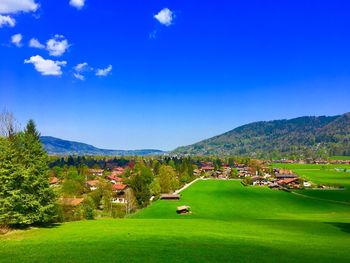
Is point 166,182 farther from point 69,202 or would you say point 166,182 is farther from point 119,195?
point 69,202

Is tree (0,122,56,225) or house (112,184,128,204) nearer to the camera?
tree (0,122,56,225)

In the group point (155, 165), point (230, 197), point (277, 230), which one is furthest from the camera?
point (155, 165)

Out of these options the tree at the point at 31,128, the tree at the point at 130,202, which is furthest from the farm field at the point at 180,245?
the tree at the point at 130,202

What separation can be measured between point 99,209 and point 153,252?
6993 centimetres

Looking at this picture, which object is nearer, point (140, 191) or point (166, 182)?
point (140, 191)

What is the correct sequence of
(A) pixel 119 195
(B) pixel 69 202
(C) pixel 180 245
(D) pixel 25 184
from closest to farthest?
(C) pixel 180 245, (D) pixel 25 184, (B) pixel 69 202, (A) pixel 119 195

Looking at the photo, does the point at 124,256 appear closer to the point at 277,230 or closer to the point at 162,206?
the point at 277,230

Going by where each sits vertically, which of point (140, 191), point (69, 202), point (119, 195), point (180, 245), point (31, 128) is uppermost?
point (31, 128)

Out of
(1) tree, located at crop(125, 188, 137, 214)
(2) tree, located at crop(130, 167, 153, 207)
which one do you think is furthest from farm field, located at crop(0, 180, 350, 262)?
(2) tree, located at crop(130, 167, 153, 207)

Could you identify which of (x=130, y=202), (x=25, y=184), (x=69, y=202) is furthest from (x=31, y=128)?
(x=130, y=202)

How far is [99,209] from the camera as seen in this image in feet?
301

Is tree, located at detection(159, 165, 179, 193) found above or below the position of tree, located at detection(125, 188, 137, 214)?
above

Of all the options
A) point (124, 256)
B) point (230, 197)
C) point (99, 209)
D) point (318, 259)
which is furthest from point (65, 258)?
point (230, 197)

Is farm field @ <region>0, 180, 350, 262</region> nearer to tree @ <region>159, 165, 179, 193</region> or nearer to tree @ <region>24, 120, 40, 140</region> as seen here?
tree @ <region>24, 120, 40, 140</region>
